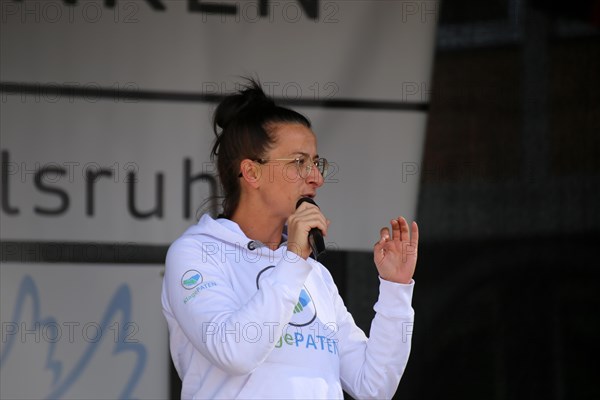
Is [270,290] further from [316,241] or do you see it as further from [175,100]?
[175,100]

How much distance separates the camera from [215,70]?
308 centimetres

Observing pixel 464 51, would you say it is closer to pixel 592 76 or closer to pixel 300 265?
pixel 592 76

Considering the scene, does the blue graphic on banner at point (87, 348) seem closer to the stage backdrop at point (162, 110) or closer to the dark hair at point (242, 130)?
the stage backdrop at point (162, 110)

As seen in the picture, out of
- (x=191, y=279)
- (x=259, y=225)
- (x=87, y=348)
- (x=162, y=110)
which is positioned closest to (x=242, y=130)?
(x=259, y=225)

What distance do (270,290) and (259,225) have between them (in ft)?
1.03

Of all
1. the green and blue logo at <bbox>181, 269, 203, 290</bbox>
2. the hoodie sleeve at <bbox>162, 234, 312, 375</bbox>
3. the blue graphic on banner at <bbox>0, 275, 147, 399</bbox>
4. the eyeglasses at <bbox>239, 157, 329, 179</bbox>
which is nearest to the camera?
the hoodie sleeve at <bbox>162, 234, 312, 375</bbox>

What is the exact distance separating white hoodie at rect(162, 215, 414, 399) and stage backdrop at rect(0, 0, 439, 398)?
0.95 metres

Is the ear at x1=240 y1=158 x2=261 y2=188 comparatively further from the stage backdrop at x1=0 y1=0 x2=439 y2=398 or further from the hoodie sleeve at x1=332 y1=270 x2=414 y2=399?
the stage backdrop at x1=0 y1=0 x2=439 y2=398

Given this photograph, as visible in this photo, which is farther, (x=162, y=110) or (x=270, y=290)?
(x=162, y=110)

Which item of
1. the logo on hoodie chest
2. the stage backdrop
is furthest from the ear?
the stage backdrop

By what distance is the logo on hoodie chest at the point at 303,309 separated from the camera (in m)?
2.01

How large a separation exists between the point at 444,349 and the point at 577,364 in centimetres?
45

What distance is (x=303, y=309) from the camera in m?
2.04

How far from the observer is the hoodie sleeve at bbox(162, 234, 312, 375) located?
1.82 m
